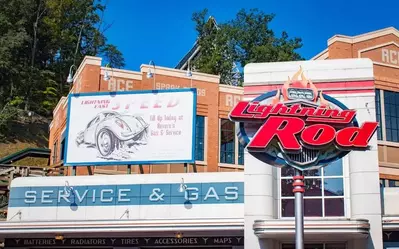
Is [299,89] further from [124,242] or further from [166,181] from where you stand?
[124,242]

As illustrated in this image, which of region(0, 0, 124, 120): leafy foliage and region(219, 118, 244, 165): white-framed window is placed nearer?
region(219, 118, 244, 165): white-framed window

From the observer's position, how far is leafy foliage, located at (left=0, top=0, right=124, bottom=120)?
205 ft

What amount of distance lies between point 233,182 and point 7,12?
5027cm

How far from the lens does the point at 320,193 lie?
2128 cm

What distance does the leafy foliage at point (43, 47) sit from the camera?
6234 centimetres

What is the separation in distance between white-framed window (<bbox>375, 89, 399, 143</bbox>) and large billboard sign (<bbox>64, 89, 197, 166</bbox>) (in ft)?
25.3

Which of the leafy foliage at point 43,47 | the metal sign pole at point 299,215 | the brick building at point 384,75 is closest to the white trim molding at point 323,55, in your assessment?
the brick building at point 384,75

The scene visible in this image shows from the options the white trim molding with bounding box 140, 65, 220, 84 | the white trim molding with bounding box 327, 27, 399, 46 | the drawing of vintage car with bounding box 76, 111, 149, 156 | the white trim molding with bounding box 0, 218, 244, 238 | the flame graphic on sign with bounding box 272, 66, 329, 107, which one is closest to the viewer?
the flame graphic on sign with bounding box 272, 66, 329, 107

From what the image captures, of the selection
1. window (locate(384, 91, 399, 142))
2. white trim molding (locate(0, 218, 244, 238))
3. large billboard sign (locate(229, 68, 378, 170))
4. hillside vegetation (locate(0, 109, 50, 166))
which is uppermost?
hillside vegetation (locate(0, 109, 50, 166))

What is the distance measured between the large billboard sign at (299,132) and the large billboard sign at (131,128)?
5777mm

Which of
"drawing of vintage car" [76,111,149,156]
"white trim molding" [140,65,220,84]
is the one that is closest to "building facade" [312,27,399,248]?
"white trim molding" [140,65,220,84]

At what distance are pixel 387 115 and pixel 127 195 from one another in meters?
11.2

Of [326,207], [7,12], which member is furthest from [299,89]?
[7,12]

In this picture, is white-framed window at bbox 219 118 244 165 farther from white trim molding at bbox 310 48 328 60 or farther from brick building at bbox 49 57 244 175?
white trim molding at bbox 310 48 328 60
